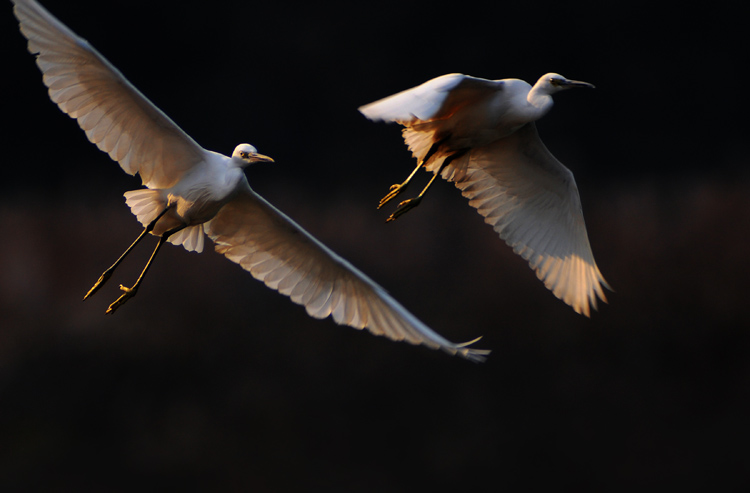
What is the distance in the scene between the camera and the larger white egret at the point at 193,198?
4.85 meters

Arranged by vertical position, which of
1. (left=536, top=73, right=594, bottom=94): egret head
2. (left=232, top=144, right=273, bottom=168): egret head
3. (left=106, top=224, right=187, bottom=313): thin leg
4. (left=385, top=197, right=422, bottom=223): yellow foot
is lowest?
(left=106, top=224, right=187, bottom=313): thin leg

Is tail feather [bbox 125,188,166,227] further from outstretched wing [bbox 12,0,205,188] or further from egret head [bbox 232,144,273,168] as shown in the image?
egret head [bbox 232,144,273,168]

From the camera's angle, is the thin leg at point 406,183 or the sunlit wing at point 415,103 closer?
the sunlit wing at point 415,103

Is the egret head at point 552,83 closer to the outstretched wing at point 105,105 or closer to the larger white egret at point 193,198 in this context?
the larger white egret at point 193,198

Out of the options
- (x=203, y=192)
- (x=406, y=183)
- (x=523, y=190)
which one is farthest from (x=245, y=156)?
(x=523, y=190)

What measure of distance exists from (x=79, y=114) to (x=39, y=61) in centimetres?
34

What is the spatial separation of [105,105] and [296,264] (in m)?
1.32

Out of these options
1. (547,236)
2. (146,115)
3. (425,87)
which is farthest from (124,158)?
(547,236)

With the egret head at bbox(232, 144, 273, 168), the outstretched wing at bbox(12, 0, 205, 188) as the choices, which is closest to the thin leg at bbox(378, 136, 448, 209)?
the egret head at bbox(232, 144, 273, 168)

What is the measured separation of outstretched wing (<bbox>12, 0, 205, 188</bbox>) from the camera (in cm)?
475

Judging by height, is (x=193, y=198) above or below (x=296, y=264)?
above

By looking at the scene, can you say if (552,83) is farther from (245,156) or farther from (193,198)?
(193,198)

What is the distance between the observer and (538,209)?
645cm

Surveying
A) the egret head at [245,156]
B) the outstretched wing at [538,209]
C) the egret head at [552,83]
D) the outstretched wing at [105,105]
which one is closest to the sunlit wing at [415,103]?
the egret head at [552,83]
